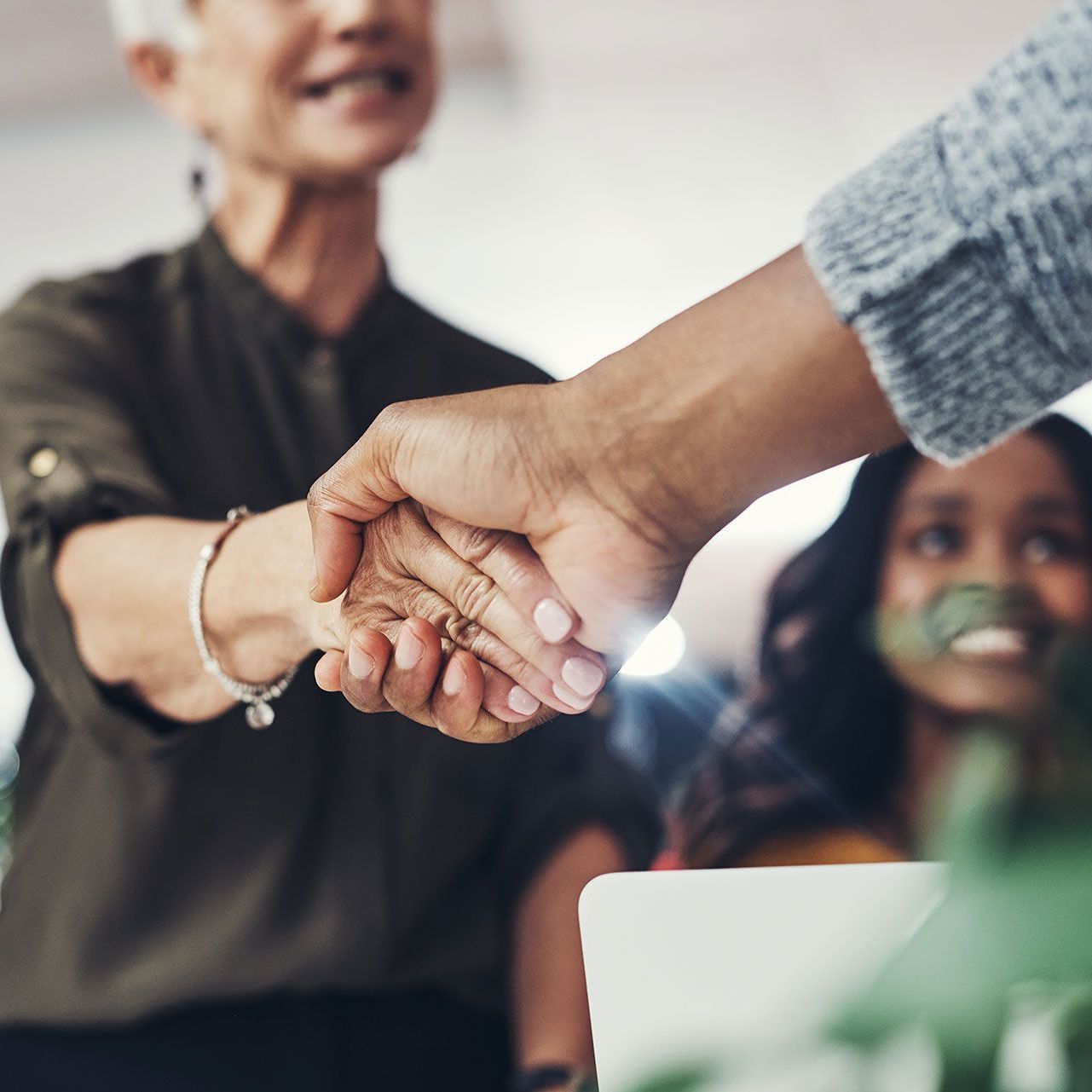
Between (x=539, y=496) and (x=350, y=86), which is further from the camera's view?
(x=350, y=86)

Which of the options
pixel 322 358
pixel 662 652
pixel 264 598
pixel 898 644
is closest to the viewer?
pixel 264 598

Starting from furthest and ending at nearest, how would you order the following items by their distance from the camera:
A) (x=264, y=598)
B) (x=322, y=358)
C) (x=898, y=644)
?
(x=898, y=644) → (x=322, y=358) → (x=264, y=598)

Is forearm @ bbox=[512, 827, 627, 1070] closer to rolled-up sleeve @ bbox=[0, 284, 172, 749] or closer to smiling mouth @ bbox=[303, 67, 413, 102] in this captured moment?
rolled-up sleeve @ bbox=[0, 284, 172, 749]

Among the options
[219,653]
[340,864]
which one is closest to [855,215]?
[219,653]

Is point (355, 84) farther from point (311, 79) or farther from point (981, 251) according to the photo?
point (981, 251)

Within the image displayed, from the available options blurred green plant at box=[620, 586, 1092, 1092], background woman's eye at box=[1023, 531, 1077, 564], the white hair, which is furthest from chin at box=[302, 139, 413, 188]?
background woman's eye at box=[1023, 531, 1077, 564]

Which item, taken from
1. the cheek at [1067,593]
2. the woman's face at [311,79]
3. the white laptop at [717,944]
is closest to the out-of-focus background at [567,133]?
the cheek at [1067,593]

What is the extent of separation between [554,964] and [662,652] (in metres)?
0.23

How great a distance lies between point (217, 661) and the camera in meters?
0.48

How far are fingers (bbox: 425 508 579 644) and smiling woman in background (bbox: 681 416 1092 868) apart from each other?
0.47 metres

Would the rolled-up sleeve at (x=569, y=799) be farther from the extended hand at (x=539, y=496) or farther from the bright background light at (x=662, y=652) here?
the extended hand at (x=539, y=496)

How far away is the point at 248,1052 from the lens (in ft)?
1.92

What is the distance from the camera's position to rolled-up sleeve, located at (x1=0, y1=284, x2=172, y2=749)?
0.51 meters

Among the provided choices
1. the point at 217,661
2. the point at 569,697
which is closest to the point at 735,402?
the point at 569,697
